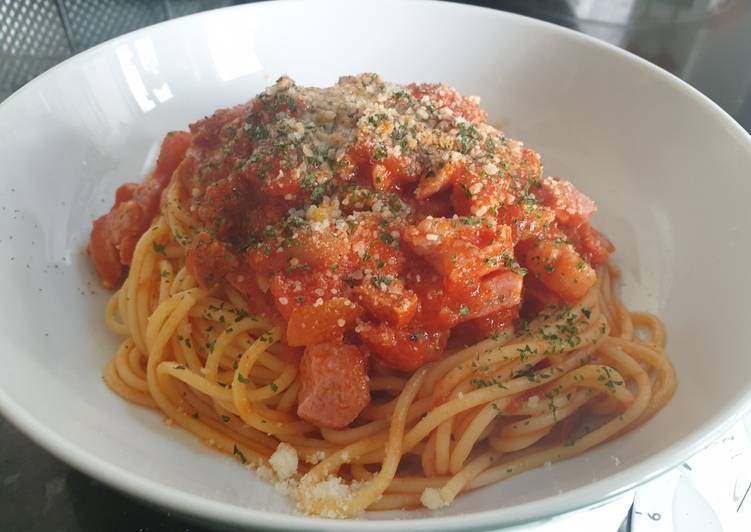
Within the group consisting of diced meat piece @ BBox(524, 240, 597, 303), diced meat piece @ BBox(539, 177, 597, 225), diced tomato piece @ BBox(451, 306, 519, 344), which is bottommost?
diced tomato piece @ BBox(451, 306, 519, 344)

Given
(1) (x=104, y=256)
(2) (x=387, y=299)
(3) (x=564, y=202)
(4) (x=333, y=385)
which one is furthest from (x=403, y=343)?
(1) (x=104, y=256)

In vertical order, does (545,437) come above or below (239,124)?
below

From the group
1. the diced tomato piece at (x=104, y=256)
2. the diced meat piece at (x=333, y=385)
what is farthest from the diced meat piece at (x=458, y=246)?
the diced tomato piece at (x=104, y=256)

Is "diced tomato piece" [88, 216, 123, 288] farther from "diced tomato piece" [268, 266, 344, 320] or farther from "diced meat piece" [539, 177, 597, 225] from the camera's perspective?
"diced meat piece" [539, 177, 597, 225]

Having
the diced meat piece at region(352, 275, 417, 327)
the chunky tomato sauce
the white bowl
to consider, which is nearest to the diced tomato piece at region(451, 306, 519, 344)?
the chunky tomato sauce

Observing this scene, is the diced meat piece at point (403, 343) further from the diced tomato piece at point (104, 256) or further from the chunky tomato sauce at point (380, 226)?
the diced tomato piece at point (104, 256)

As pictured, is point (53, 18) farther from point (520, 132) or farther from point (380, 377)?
point (380, 377)

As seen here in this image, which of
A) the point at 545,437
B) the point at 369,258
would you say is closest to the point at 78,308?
the point at 369,258

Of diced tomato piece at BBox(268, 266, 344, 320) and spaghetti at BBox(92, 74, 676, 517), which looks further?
diced tomato piece at BBox(268, 266, 344, 320)
